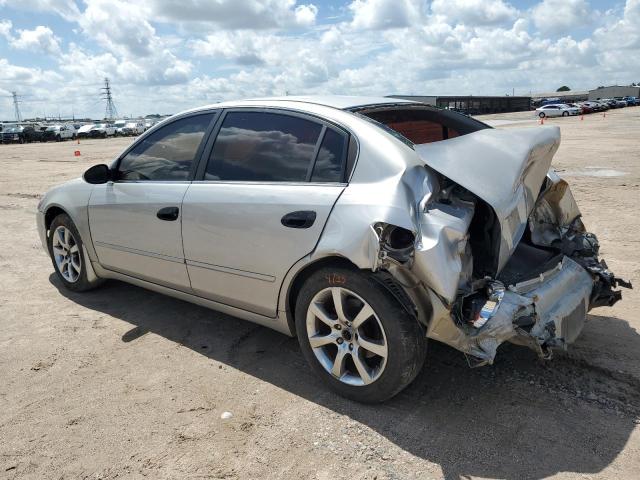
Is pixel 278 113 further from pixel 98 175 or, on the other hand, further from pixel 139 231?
pixel 98 175

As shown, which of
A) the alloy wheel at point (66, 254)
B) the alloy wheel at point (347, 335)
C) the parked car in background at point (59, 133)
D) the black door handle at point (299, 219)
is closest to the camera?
the alloy wheel at point (347, 335)

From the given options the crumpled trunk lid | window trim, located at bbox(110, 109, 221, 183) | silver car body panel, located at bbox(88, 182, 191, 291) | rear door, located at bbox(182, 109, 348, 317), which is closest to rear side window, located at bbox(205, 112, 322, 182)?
rear door, located at bbox(182, 109, 348, 317)

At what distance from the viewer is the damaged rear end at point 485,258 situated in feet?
8.74

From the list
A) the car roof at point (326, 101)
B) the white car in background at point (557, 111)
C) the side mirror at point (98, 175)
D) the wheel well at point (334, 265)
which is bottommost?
the white car in background at point (557, 111)

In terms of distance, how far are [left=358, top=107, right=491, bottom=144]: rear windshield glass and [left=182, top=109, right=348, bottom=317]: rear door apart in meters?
0.56

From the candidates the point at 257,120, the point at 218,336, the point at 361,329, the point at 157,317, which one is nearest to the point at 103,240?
the point at 157,317

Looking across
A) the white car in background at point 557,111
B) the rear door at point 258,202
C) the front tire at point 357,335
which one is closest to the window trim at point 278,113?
the rear door at point 258,202

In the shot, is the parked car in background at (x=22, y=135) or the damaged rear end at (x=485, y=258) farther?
the parked car in background at (x=22, y=135)

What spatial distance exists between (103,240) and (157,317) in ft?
2.53

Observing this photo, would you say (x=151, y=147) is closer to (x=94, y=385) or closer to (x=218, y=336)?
(x=218, y=336)

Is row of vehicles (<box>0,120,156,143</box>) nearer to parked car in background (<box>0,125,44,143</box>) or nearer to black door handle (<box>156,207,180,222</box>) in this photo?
parked car in background (<box>0,125,44,143</box>)

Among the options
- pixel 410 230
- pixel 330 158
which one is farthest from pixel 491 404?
pixel 330 158

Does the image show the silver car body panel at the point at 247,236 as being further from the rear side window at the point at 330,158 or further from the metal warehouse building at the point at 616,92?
the metal warehouse building at the point at 616,92

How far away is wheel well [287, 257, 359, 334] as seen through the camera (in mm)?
2912
